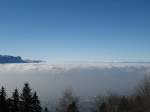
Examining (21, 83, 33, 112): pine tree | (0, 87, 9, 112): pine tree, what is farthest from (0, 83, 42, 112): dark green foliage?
(0, 87, 9, 112): pine tree

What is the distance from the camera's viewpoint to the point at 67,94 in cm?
6838

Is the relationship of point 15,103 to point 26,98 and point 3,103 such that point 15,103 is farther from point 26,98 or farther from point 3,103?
point 3,103

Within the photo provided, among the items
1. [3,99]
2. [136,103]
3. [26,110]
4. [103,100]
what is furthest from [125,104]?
[3,99]

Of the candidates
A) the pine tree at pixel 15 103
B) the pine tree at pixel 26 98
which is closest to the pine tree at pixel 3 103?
the pine tree at pixel 15 103

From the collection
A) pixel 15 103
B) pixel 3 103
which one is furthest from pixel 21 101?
pixel 3 103

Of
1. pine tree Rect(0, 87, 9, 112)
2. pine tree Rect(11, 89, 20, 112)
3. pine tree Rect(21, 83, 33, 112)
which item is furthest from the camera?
pine tree Rect(21, 83, 33, 112)

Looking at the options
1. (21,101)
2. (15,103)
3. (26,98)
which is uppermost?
(26,98)

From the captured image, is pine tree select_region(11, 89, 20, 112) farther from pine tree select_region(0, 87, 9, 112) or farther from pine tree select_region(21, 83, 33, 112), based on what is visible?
pine tree select_region(0, 87, 9, 112)

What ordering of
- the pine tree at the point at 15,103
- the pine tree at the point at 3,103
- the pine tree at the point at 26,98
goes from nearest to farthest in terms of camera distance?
1. the pine tree at the point at 3,103
2. the pine tree at the point at 15,103
3. the pine tree at the point at 26,98

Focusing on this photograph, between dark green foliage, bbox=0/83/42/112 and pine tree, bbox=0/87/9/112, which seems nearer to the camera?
pine tree, bbox=0/87/9/112

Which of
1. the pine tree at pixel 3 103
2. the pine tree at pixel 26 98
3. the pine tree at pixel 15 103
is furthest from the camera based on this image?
the pine tree at pixel 26 98

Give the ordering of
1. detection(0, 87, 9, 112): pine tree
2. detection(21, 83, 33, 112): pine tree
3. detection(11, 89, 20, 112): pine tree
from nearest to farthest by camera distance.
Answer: detection(0, 87, 9, 112): pine tree < detection(11, 89, 20, 112): pine tree < detection(21, 83, 33, 112): pine tree

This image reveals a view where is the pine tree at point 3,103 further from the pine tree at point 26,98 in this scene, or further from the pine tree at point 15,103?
the pine tree at point 26,98

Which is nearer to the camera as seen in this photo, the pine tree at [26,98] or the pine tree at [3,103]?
the pine tree at [3,103]
